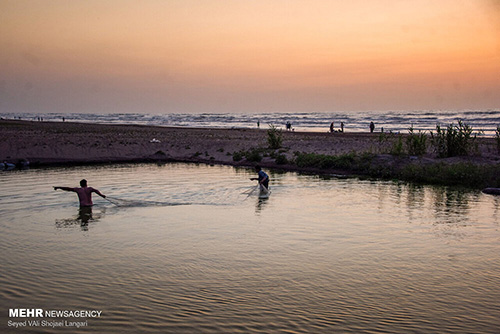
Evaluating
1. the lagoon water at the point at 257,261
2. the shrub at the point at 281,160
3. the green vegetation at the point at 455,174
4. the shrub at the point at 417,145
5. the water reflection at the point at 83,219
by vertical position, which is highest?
the shrub at the point at 417,145

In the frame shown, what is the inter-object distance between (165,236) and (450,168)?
16728mm

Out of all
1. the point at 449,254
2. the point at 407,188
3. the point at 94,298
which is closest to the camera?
the point at 94,298

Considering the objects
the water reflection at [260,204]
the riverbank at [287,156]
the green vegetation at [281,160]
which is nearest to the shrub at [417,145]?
the riverbank at [287,156]

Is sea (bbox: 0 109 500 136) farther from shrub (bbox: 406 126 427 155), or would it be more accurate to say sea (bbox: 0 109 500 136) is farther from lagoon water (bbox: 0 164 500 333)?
lagoon water (bbox: 0 164 500 333)

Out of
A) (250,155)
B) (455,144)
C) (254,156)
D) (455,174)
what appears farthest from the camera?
(250,155)

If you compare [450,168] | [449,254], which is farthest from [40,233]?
[450,168]

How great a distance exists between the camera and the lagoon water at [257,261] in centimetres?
807

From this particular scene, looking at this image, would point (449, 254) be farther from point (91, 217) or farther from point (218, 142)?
point (218, 142)

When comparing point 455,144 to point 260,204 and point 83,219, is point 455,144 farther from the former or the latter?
point 83,219

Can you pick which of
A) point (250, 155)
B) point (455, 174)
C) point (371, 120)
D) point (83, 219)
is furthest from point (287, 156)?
point (371, 120)

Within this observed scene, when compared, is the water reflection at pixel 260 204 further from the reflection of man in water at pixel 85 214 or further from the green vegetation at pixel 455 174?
the green vegetation at pixel 455 174

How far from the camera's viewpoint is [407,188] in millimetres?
22297

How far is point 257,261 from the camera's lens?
11.1 metres

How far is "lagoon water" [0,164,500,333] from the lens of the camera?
26.5ft
